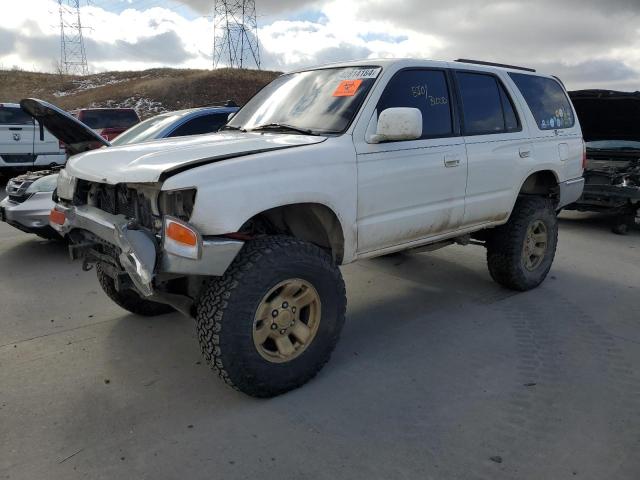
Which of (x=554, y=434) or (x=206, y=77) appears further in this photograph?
(x=206, y=77)

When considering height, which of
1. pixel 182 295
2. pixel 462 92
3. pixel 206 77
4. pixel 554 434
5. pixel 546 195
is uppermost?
pixel 206 77

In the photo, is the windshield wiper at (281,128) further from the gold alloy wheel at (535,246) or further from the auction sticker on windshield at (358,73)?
the gold alloy wheel at (535,246)

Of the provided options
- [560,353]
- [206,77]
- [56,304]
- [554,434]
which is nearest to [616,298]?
[560,353]

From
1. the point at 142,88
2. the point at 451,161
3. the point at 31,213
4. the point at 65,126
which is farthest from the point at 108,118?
the point at 142,88

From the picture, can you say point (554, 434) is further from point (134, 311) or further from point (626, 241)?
point (626, 241)

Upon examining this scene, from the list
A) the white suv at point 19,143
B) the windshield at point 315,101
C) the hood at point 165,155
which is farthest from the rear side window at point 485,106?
the white suv at point 19,143

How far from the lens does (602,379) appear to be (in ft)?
10.9

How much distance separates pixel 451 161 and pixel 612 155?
5771 mm

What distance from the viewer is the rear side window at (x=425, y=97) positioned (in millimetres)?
3680

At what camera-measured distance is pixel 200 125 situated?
6.89 metres

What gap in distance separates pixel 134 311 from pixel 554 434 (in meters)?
3.12

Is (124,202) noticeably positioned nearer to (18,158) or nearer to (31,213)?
(31,213)

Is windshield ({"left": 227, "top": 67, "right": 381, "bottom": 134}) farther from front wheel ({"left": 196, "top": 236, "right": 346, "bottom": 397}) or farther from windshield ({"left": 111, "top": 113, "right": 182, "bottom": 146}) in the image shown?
windshield ({"left": 111, "top": 113, "right": 182, "bottom": 146})

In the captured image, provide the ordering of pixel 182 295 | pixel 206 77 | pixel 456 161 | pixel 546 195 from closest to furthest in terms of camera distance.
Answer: pixel 182 295 → pixel 456 161 → pixel 546 195 → pixel 206 77
